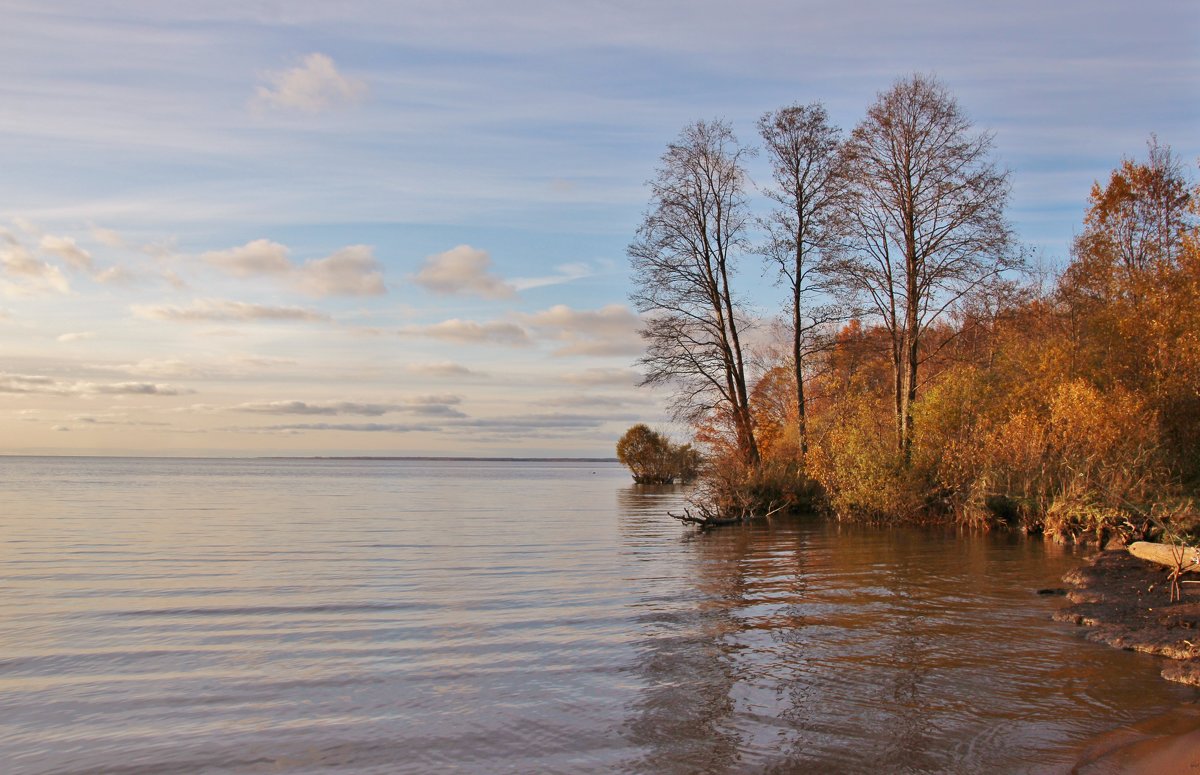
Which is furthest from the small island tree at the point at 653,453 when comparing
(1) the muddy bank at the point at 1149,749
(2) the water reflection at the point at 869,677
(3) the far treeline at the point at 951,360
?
(1) the muddy bank at the point at 1149,749

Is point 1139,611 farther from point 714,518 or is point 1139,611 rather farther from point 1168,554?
point 714,518

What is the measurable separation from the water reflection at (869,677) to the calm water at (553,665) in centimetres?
3

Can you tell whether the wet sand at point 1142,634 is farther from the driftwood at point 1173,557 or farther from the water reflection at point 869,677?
the water reflection at point 869,677

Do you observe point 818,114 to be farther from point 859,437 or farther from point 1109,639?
point 1109,639

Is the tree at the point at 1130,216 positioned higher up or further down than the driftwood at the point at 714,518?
higher up

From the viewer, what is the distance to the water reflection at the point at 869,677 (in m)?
6.58

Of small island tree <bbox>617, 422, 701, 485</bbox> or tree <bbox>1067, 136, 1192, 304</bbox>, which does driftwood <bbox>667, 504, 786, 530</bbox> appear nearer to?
tree <bbox>1067, 136, 1192, 304</bbox>

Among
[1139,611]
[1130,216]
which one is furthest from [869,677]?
[1130,216]

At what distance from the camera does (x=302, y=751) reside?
675 cm

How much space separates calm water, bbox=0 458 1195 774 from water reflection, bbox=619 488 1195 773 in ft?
0.10

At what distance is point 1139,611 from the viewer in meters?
10.4

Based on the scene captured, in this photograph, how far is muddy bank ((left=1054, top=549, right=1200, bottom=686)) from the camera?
8.62 meters

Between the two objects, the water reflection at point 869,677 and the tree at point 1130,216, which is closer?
the water reflection at point 869,677

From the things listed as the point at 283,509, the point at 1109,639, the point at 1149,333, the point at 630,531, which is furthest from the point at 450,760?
the point at 283,509
